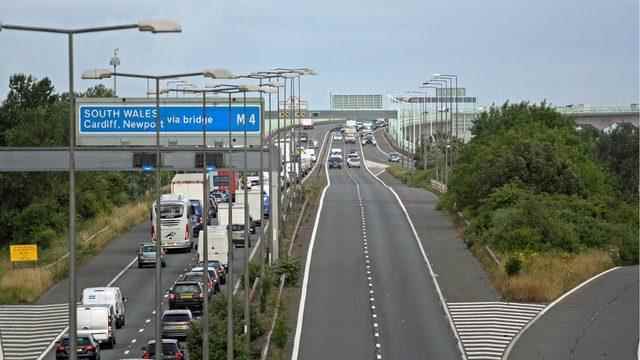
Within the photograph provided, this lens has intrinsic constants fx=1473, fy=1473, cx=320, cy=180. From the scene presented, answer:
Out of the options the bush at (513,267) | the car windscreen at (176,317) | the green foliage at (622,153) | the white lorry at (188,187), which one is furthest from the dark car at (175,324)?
the green foliage at (622,153)

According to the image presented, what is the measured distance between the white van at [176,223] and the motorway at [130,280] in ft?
2.60

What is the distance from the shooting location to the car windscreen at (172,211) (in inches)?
3344

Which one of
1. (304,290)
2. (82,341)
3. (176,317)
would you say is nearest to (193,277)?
(304,290)

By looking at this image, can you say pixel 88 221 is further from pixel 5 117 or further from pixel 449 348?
pixel 449 348

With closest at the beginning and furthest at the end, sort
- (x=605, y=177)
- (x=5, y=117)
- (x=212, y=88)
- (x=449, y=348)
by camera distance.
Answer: (x=212, y=88) < (x=449, y=348) < (x=605, y=177) < (x=5, y=117)

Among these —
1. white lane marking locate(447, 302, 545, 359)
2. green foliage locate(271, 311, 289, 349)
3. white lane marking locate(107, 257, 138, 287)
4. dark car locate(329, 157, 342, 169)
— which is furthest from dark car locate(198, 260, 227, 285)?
dark car locate(329, 157, 342, 169)

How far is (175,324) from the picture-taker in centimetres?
5400

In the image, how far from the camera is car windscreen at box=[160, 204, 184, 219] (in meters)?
84.9

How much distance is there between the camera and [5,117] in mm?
112562

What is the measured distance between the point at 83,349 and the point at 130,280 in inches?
1074

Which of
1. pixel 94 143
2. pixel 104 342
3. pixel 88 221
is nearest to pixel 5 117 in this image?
pixel 88 221

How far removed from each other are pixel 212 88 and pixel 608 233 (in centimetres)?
3789

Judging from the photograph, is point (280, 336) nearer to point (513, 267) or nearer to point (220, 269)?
point (513, 267)

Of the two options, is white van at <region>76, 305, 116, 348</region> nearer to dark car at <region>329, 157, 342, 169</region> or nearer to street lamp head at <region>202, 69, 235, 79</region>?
street lamp head at <region>202, 69, 235, 79</region>
